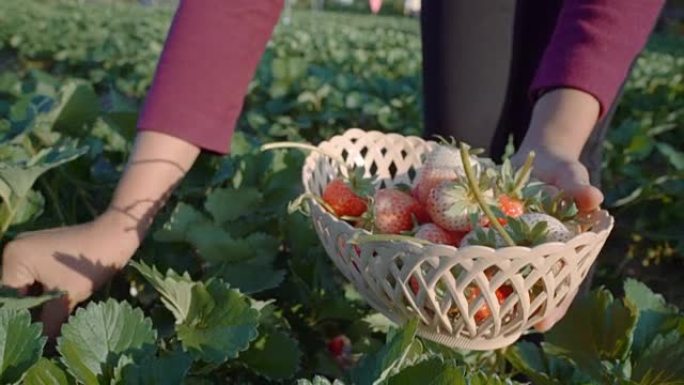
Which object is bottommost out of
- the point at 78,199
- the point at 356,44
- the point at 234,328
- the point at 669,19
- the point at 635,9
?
the point at 669,19

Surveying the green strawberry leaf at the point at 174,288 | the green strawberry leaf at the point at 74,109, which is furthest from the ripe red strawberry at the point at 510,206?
the green strawberry leaf at the point at 74,109

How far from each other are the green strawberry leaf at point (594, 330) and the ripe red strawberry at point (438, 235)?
0.63ft

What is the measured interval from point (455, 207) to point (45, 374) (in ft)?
1.58

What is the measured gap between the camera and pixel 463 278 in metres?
0.99

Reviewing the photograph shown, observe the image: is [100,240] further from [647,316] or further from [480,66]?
[480,66]

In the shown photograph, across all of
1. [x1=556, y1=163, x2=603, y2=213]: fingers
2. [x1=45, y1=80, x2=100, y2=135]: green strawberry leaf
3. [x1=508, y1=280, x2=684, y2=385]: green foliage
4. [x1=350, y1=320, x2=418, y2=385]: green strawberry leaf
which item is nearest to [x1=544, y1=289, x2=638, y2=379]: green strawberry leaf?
[x1=508, y1=280, x2=684, y2=385]: green foliage

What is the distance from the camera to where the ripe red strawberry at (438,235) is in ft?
3.59

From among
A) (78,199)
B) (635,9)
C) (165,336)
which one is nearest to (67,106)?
(78,199)

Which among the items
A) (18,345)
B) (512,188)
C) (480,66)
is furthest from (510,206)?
(480,66)

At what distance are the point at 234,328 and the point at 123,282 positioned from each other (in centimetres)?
49

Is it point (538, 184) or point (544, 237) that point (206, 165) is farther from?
point (544, 237)

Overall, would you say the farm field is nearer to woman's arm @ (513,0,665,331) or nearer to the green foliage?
the green foliage

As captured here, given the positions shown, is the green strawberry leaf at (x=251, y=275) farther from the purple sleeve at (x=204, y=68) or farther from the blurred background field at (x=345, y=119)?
the blurred background field at (x=345, y=119)

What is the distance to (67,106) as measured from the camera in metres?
1.72
